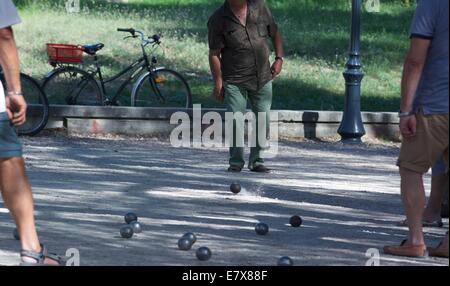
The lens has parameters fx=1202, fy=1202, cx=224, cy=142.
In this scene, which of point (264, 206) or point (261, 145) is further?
point (261, 145)

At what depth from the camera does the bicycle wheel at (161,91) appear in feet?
58.0

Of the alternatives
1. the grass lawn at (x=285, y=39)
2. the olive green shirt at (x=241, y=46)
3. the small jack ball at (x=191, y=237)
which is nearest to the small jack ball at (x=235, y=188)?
Result: the olive green shirt at (x=241, y=46)

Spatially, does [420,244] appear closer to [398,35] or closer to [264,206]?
[264,206]

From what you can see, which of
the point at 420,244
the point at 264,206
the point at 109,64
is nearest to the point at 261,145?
the point at 264,206

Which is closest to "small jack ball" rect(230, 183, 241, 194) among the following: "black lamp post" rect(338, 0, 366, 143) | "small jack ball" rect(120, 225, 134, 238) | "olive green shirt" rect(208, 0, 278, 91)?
"olive green shirt" rect(208, 0, 278, 91)

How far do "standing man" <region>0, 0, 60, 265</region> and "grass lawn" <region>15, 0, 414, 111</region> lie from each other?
1096 cm

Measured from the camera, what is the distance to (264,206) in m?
11.0

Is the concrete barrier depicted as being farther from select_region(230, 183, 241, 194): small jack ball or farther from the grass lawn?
select_region(230, 183, 241, 194): small jack ball

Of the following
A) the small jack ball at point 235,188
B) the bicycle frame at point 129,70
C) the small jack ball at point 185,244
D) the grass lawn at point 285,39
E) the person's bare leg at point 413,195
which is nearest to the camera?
the person's bare leg at point 413,195

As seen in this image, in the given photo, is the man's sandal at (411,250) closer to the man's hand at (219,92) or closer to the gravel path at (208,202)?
the gravel path at (208,202)

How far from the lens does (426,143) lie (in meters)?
8.01

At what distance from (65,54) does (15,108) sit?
10116 millimetres

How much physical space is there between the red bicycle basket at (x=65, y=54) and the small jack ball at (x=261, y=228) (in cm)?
863
